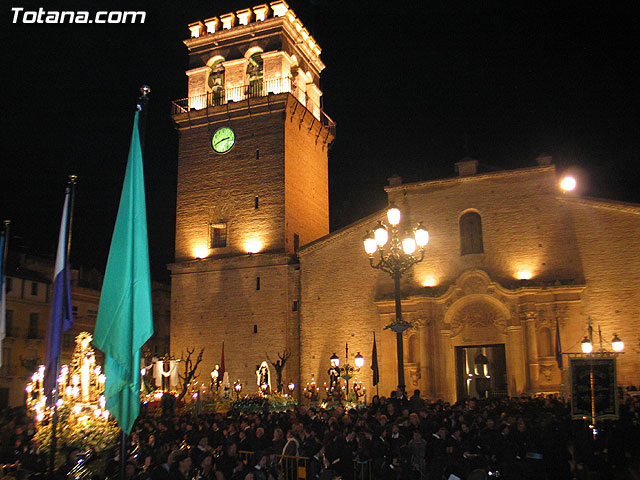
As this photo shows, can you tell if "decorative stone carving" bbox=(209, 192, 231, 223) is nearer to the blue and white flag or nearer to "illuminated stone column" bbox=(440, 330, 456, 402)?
"illuminated stone column" bbox=(440, 330, 456, 402)

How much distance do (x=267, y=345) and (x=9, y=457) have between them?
55.4ft

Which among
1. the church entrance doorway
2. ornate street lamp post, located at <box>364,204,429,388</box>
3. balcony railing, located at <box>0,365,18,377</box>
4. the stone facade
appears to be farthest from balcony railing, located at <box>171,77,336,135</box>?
ornate street lamp post, located at <box>364,204,429,388</box>

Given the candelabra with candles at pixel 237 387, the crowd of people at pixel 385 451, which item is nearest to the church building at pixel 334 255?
the candelabra with candles at pixel 237 387

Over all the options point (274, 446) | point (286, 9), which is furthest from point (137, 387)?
point (286, 9)

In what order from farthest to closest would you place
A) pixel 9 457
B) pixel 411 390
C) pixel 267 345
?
pixel 267 345
pixel 411 390
pixel 9 457

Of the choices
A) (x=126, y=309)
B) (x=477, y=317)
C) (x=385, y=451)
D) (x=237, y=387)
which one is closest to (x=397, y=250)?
(x=385, y=451)

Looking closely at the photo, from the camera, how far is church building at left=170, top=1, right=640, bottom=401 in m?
27.6

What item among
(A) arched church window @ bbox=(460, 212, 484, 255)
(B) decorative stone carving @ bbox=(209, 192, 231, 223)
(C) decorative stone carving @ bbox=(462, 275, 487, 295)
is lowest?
(C) decorative stone carving @ bbox=(462, 275, 487, 295)

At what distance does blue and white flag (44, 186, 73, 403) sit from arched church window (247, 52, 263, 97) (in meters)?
21.8

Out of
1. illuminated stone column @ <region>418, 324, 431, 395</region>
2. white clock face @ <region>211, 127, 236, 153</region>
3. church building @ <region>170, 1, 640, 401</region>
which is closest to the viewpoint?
church building @ <region>170, 1, 640, 401</region>

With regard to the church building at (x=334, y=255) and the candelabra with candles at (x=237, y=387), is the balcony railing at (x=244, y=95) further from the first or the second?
the candelabra with candles at (x=237, y=387)

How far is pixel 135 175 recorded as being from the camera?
8664 mm

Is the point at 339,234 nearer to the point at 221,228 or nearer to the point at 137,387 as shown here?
the point at 221,228

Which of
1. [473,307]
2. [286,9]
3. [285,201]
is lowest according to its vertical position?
[473,307]
